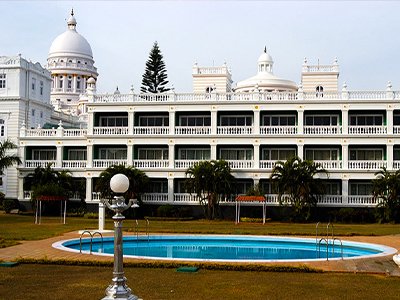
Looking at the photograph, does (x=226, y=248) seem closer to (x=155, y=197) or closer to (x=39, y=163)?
(x=155, y=197)

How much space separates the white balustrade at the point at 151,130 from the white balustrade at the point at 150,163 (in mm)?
2269

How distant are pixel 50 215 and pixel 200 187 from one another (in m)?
13.2

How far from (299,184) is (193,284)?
83.5 ft

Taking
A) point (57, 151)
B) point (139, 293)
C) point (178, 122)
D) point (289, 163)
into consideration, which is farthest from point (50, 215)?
point (139, 293)

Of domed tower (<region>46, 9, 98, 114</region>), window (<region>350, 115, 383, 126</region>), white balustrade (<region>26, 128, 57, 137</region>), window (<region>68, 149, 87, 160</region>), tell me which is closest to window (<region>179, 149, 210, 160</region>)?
window (<region>68, 149, 87, 160</region>)

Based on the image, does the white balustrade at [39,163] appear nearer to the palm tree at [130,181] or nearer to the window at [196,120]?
the palm tree at [130,181]

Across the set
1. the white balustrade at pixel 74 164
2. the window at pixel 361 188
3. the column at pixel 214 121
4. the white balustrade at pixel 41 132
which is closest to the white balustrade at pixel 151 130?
the column at pixel 214 121

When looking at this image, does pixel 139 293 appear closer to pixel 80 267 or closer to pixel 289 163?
pixel 80 267

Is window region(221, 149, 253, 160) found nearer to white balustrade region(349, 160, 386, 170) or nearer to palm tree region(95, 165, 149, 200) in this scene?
palm tree region(95, 165, 149, 200)

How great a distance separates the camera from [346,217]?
133 feet

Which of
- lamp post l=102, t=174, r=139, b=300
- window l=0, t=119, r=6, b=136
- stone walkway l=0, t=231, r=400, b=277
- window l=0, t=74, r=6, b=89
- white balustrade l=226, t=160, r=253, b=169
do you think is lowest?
stone walkway l=0, t=231, r=400, b=277

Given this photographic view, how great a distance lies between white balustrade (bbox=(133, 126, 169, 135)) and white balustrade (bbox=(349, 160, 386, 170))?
1504 cm

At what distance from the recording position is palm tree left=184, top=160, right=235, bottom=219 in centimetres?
4081

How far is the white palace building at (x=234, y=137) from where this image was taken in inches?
1697
